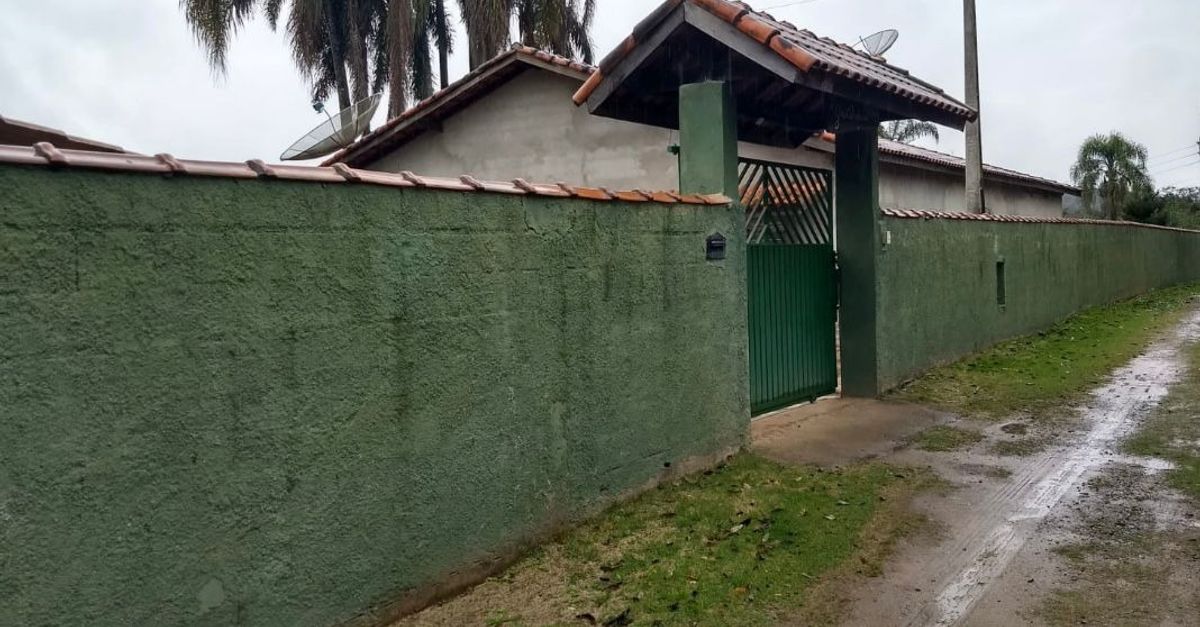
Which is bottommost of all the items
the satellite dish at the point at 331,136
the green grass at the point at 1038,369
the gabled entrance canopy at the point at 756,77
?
the green grass at the point at 1038,369

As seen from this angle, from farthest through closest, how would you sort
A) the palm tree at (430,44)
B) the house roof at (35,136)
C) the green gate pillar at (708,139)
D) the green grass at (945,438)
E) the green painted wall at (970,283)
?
the palm tree at (430,44), the green painted wall at (970,283), the green grass at (945,438), the green gate pillar at (708,139), the house roof at (35,136)

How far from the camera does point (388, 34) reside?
21000mm

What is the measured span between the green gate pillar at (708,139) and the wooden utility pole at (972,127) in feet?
35.4

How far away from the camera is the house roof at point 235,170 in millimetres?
2729

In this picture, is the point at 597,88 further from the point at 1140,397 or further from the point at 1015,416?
the point at 1140,397

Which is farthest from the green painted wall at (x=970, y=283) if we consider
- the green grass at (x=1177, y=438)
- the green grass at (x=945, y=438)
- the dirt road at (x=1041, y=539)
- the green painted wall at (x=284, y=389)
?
the green painted wall at (x=284, y=389)

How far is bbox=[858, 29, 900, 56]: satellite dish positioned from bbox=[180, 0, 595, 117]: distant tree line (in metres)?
8.90

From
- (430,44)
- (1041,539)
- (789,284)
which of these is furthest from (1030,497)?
(430,44)

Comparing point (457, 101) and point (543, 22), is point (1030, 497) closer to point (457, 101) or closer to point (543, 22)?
point (457, 101)

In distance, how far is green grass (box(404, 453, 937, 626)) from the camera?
401 centimetres

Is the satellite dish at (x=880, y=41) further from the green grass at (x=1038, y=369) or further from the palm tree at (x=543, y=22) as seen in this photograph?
the palm tree at (x=543, y=22)

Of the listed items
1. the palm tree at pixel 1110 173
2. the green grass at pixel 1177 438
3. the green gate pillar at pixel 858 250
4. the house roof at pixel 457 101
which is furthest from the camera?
the palm tree at pixel 1110 173

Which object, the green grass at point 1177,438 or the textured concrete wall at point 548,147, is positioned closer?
the green grass at point 1177,438

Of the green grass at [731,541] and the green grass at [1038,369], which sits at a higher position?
the green grass at [1038,369]
